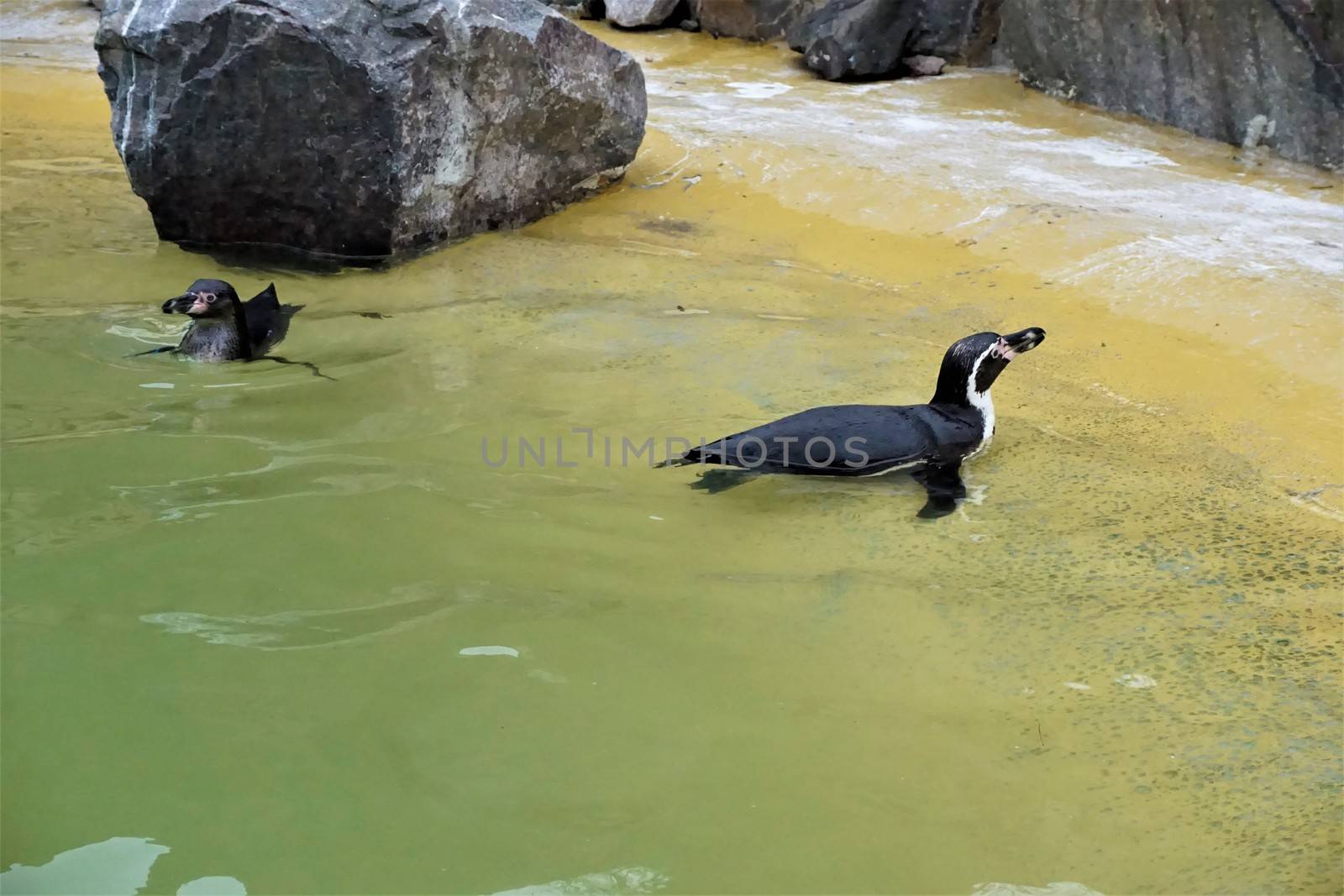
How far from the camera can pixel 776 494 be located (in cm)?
368

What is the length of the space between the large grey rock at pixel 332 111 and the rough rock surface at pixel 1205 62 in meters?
3.14

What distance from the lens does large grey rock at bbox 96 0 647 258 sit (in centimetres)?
541

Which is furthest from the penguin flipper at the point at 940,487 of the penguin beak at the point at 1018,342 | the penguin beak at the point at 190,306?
the penguin beak at the point at 190,306

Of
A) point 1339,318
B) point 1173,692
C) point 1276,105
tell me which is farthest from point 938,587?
point 1276,105

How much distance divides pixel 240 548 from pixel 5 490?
83cm

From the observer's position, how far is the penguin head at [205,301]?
463 cm

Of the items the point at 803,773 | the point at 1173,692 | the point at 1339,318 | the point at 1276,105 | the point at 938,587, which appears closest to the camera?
the point at 803,773

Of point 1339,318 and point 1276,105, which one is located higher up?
point 1276,105

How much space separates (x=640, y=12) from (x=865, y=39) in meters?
2.68

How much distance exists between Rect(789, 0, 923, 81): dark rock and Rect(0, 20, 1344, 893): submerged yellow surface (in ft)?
7.75

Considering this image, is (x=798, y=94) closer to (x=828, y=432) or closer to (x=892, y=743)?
(x=828, y=432)

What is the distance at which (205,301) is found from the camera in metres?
4.64

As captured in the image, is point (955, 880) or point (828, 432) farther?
point (828, 432)

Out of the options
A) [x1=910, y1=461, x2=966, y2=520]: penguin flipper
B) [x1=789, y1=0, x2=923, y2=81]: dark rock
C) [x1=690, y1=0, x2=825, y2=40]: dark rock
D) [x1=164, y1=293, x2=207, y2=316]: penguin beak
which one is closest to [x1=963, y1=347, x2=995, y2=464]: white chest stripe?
[x1=910, y1=461, x2=966, y2=520]: penguin flipper
